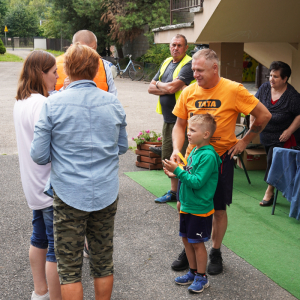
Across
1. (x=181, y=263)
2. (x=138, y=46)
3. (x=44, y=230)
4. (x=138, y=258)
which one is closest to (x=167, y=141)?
(x=138, y=258)

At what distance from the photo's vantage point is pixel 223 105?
3.39 meters

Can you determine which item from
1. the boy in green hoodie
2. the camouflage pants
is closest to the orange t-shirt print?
the boy in green hoodie

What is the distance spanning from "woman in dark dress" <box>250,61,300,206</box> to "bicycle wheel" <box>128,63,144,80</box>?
794 inches

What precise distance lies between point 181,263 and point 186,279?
10.6 inches

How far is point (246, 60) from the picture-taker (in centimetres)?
2362

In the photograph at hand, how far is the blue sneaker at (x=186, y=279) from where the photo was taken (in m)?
3.46

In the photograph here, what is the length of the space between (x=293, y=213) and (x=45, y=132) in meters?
3.41

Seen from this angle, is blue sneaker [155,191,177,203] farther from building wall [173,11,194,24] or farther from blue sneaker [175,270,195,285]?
→ building wall [173,11,194,24]

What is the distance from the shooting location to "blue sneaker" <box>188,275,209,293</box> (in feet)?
10.9

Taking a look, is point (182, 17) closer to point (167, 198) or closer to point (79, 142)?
point (167, 198)

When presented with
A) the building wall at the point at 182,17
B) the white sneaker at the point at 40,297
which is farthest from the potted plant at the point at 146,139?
the building wall at the point at 182,17

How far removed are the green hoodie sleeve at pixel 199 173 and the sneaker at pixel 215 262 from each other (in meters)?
0.93

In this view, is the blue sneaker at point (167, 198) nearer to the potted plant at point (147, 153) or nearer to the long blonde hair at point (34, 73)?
the potted plant at point (147, 153)

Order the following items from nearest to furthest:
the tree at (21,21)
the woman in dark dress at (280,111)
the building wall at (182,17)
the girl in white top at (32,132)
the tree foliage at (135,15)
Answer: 1. the girl in white top at (32,132)
2. the woman in dark dress at (280,111)
3. the tree foliage at (135,15)
4. the building wall at (182,17)
5. the tree at (21,21)
